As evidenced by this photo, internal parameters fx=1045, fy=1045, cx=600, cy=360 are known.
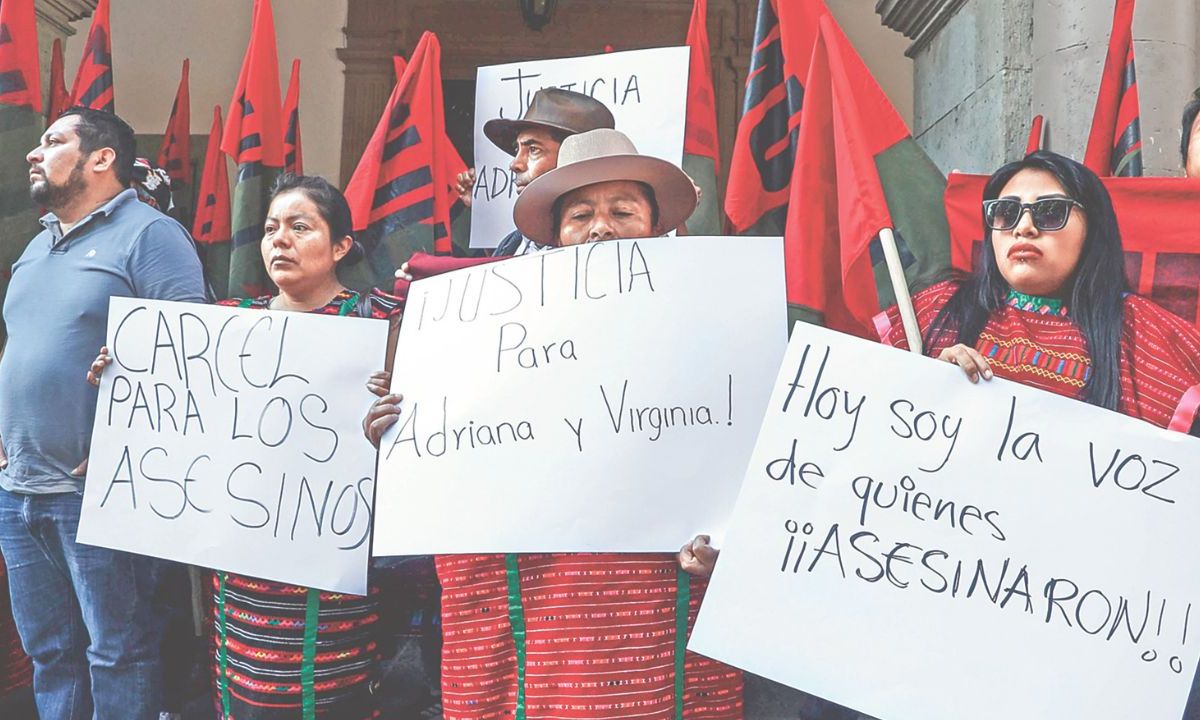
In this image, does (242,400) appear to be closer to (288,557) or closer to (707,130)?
(288,557)

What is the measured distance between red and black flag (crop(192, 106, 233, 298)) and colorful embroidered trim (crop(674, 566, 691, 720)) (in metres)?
3.07

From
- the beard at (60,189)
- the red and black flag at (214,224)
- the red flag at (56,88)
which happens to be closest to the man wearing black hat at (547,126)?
the beard at (60,189)

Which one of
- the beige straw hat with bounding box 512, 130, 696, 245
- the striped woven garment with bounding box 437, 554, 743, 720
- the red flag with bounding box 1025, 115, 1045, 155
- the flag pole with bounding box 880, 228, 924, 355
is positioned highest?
the red flag with bounding box 1025, 115, 1045, 155

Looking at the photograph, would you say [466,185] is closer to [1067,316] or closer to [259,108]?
[259,108]

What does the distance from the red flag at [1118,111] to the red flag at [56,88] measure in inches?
178

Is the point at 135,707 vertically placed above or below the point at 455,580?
below

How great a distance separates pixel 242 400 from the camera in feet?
8.27

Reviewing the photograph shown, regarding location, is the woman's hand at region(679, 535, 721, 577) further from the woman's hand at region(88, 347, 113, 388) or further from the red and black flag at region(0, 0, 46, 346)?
the red and black flag at region(0, 0, 46, 346)

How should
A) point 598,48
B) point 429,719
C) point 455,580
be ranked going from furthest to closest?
point 598,48
point 429,719
point 455,580

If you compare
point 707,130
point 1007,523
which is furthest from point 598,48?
point 1007,523

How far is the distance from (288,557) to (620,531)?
0.95 metres

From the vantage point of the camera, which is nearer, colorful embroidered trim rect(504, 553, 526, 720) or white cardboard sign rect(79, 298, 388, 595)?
colorful embroidered trim rect(504, 553, 526, 720)

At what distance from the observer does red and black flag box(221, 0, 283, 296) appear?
12.6 feet

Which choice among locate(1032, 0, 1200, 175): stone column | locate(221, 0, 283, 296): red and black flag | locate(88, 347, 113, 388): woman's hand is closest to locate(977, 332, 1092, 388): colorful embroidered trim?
locate(88, 347, 113, 388): woman's hand
